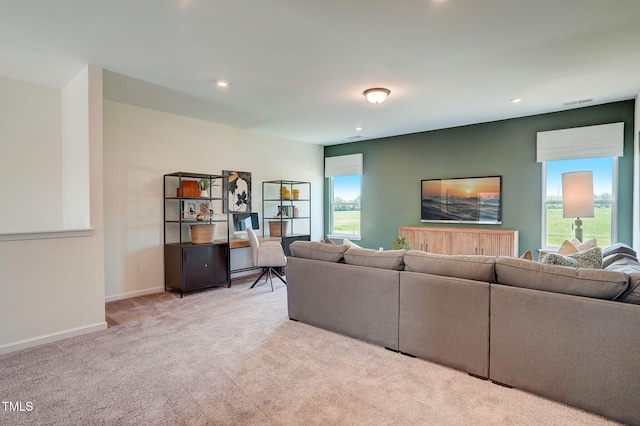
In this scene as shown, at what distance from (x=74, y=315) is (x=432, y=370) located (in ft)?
10.8

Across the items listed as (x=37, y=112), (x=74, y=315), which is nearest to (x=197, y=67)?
(x=37, y=112)

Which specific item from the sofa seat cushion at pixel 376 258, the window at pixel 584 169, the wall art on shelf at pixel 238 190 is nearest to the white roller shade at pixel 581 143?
the window at pixel 584 169

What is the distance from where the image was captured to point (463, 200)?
580cm

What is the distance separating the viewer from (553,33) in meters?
2.69

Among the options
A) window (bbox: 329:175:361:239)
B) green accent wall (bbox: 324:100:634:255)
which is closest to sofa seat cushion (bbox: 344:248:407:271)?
green accent wall (bbox: 324:100:634:255)

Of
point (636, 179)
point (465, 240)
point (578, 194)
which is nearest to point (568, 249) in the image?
point (578, 194)

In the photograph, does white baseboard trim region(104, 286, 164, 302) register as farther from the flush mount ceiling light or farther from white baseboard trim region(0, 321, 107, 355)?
the flush mount ceiling light

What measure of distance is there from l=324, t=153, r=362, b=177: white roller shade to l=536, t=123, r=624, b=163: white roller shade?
3239 mm

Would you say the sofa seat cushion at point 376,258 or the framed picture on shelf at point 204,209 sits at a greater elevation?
the framed picture on shelf at point 204,209

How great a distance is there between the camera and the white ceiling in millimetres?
2383

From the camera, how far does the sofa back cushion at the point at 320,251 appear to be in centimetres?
325

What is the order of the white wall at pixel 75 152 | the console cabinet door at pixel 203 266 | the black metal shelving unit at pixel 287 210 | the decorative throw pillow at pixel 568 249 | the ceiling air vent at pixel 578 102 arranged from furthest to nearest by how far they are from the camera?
the black metal shelving unit at pixel 287 210
the console cabinet door at pixel 203 266
the ceiling air vent at pixel 578 102
the white wall at pixel 75 152
the decorative throw pillow at pixel 568 249

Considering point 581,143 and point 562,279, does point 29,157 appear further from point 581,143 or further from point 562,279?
point 581,143

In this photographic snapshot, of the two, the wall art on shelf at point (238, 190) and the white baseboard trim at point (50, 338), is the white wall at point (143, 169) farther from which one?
the white baseboard trim at point (50, 338)
